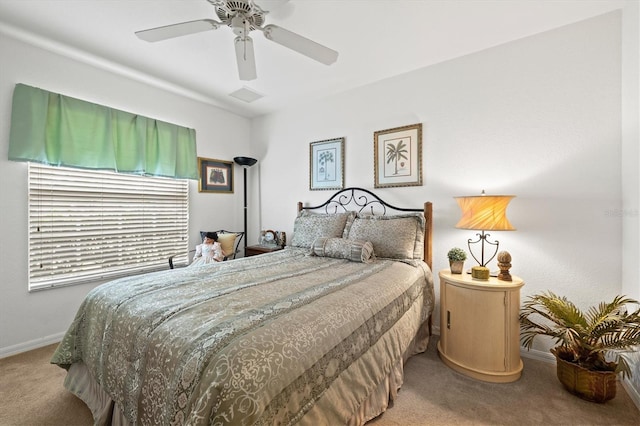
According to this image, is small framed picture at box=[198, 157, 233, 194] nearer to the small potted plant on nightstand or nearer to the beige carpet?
the beige carpet

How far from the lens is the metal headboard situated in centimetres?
260

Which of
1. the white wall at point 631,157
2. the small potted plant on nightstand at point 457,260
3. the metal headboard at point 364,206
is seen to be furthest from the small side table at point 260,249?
the white wall at point 631,157

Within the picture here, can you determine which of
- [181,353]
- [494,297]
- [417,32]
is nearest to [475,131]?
[417,32]

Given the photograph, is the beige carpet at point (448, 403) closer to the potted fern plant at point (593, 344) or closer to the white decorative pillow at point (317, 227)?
the potted fern plant at point (593, 344)

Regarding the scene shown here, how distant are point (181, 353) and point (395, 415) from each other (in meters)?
1.30

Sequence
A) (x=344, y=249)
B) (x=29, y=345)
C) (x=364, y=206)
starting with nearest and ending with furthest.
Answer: (x=29, y=345) < (x=344, y=249) < (x=364, y=206)

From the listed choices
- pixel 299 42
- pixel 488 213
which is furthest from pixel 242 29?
pixel 488 213

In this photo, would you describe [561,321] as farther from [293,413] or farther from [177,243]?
[177,243]

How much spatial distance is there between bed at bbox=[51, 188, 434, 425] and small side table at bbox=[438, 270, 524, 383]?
302 mm

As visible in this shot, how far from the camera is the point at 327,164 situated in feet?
11.1

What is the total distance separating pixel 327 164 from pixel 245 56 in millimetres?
1707

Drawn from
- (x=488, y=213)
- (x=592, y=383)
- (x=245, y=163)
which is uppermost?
(x=245, y=163)

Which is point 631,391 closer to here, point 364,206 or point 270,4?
point 364,206

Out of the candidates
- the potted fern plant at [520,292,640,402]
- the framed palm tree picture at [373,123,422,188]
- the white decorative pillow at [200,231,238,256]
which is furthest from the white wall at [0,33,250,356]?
the potted fern plant at [520,292,640,402]
